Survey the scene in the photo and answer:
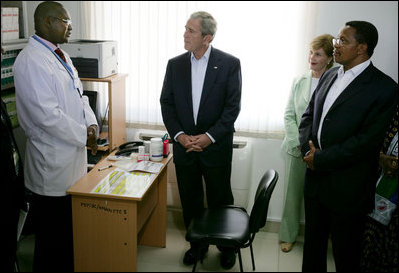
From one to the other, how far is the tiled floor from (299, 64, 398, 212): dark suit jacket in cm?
79

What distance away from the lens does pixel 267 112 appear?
124 inches

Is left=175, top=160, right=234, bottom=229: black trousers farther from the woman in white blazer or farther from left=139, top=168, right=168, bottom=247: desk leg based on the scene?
the woman in white blazer

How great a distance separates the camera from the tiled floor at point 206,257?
274cm

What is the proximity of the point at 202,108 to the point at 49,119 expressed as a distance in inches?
37.9

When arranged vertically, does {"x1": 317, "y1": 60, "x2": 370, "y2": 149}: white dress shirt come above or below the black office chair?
above

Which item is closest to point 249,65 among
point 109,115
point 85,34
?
point 109,115

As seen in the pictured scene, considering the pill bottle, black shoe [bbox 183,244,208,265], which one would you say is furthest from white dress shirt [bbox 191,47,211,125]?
black shoe [bbox 183,244,208,265]

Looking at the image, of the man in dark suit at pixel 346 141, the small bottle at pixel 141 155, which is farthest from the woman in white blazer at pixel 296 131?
the small bottle at pixel 141 155

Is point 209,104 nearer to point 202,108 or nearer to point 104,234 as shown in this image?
point 202,108

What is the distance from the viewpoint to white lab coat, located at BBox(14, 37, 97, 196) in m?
2.08

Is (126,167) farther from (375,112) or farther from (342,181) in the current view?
(375,112)

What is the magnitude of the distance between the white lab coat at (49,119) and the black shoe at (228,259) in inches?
45.0

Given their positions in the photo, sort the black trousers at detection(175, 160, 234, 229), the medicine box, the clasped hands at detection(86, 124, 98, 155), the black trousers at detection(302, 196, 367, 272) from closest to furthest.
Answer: the black trousers at detection(302, 196, 367, 272) → the clasped hands at detection(86, 124, 98, 155) → the black trousers at detection(175, 160, 234, 229) → the medicine box

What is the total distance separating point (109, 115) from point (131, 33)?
713 millimetres
